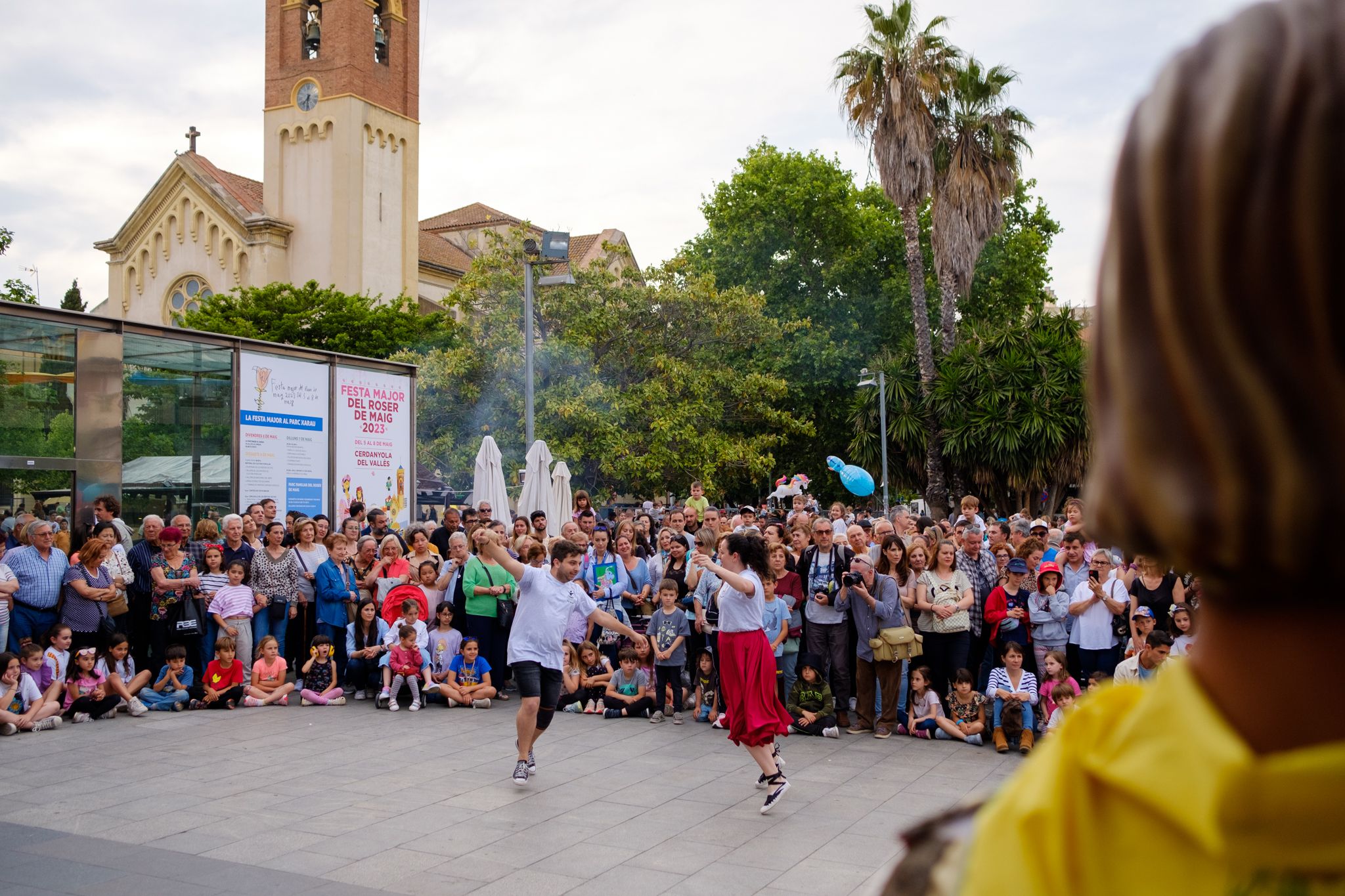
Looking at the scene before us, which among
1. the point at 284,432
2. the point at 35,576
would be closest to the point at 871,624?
the point at 35,576

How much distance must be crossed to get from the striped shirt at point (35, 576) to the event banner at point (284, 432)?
16.3ft

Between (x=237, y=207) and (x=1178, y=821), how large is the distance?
5283 centimetres

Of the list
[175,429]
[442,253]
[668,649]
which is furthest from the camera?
[442,253]

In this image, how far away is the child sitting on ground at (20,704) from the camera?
1073cm

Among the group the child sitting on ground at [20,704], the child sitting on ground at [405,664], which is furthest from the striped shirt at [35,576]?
the child sitting on ground at [405,664]

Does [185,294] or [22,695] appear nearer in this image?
[22,695]

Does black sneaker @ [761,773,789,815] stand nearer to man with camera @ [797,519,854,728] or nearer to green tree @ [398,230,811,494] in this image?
man with camera @ [797,519,854,728]

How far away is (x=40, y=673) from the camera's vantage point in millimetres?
11234

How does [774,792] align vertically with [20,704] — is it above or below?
below

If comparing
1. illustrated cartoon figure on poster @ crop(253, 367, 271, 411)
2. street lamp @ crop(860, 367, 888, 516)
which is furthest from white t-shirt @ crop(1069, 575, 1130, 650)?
street lamp @ crop(860, 367, 888, 516)

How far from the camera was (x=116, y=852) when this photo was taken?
683cm

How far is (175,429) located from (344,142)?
3658cm

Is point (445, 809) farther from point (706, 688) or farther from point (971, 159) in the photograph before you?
point (971, 159)

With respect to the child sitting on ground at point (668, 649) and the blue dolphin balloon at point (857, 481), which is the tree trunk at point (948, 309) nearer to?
the blue dolphin balloon at point (857, 481)
